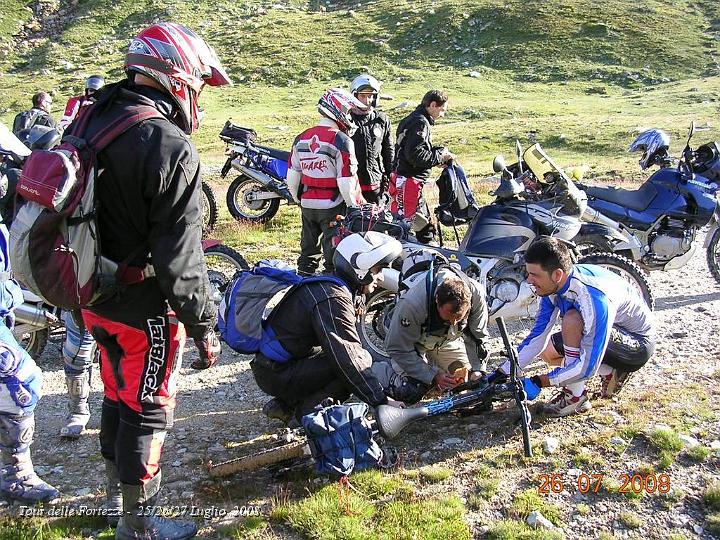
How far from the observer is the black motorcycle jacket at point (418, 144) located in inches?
323

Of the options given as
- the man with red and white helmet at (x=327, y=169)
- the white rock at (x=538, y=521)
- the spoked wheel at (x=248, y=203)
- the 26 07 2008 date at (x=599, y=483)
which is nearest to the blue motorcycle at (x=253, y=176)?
the spoked wheel at (x=248, y=203)

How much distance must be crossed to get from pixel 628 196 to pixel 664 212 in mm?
413

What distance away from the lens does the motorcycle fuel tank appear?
621cm

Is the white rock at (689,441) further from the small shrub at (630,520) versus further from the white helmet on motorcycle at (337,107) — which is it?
the white helmet on motorcycle at (337,107)

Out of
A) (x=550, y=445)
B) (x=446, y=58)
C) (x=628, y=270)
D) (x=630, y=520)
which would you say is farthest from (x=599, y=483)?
(x=446, y=58)

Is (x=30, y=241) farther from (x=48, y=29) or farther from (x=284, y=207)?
(x=48, y=29)

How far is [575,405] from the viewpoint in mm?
4660

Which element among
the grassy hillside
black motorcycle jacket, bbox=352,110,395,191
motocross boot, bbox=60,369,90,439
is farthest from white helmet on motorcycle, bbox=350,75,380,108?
the grassy hillside

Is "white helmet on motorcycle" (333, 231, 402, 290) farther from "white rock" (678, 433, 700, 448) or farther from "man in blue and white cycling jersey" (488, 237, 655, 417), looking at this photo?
"white rock" (678, 433, 700, 448)

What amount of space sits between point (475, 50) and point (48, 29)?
34.2 meters

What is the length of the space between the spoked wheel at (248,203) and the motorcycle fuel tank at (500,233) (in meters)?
4.88

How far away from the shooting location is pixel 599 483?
3.89 m

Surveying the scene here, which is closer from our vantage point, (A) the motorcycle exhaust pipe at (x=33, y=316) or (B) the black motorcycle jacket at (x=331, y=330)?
(B) the black motorcycle jacket at (x=331, y=330)

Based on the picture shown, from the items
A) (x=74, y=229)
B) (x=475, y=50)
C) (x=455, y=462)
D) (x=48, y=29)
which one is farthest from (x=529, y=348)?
(x=48, y=29)
